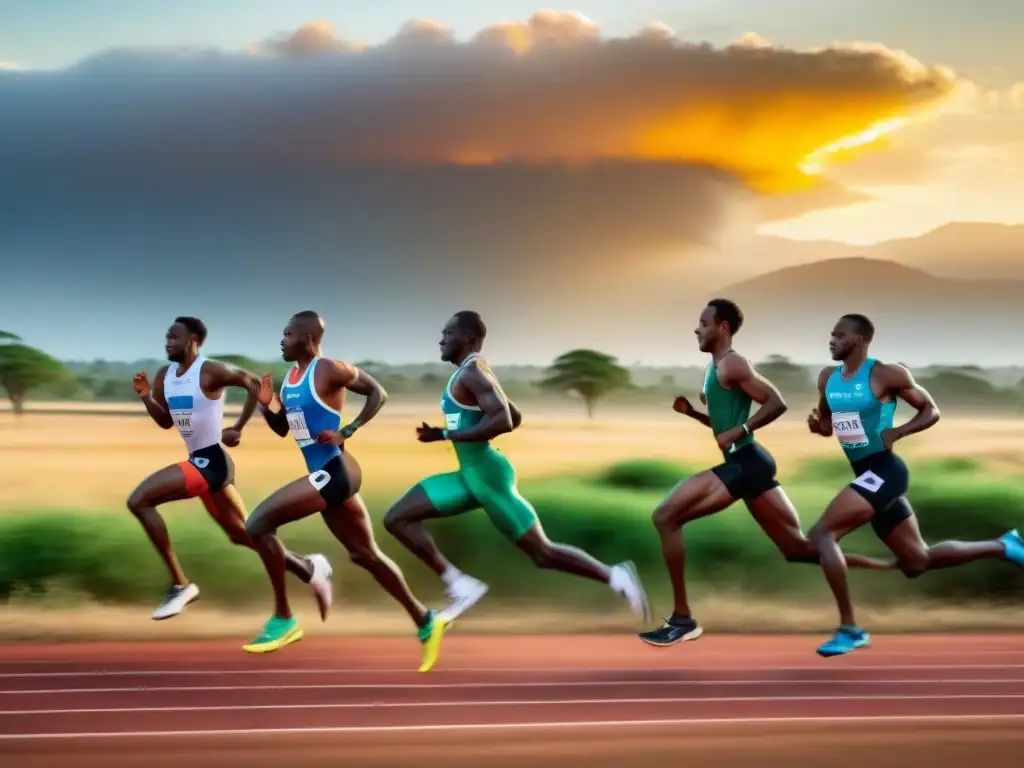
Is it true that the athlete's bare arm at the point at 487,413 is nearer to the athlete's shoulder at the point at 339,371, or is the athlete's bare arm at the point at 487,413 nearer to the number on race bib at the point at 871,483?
the athlete's shoulder at the point at 339,371

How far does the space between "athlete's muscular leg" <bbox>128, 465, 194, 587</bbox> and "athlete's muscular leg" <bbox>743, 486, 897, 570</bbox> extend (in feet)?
11.7

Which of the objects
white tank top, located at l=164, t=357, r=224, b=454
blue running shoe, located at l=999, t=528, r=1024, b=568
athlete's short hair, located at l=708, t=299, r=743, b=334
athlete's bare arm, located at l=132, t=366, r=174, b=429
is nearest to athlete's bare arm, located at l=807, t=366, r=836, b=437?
athlete's short hair, located at l=708, t=299, r=743, b=334

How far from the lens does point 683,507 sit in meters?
8.82

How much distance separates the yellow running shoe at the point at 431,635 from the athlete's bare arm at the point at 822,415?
2650mm

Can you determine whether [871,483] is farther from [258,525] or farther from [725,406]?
[258,525]

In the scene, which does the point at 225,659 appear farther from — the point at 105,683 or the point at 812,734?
the point at 812,734

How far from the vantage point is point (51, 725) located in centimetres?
743

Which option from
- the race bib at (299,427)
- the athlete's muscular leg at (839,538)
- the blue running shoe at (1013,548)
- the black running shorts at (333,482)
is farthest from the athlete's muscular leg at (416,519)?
the blue running shoe at (1013,548)

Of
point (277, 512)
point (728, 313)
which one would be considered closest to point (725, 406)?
point (728, 313)

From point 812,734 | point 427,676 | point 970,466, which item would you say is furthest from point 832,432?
point 970,466

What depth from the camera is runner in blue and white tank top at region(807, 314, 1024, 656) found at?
877 cm

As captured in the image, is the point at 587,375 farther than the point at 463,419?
Yes

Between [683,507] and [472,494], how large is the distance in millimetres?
1308

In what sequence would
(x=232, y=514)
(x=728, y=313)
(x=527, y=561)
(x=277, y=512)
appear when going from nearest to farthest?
1. (x=277, y=512)
2. (x=728, y=313)
3. (x=232, y=514)
4. (x=527, y=561)
